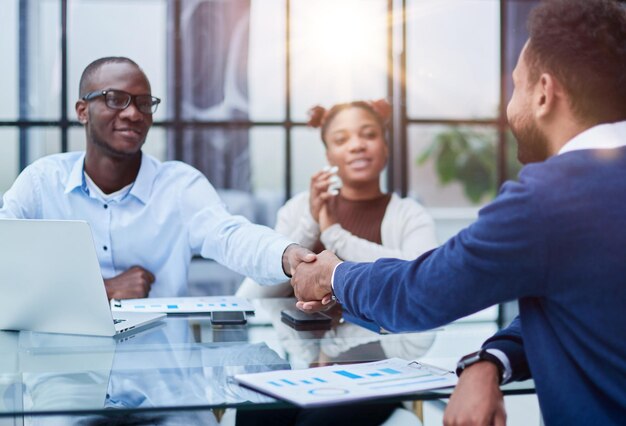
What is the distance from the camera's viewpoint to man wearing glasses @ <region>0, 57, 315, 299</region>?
251 cm

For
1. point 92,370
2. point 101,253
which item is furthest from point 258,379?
point 101,253

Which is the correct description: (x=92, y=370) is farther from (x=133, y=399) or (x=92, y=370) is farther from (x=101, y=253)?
(x=101, y=253)

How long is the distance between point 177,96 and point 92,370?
9.24ft

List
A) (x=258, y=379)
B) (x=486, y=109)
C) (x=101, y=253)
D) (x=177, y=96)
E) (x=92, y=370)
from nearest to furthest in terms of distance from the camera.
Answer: (x=258, y=379) < (x=92, y=370) < (x=101, y=253) < (x=177, y=96) < (x=486, y=109)

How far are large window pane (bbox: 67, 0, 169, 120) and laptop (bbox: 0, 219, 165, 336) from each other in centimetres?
240

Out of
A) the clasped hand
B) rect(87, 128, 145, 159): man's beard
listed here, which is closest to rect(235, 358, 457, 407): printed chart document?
the clasped hand

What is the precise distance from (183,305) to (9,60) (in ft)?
7.75

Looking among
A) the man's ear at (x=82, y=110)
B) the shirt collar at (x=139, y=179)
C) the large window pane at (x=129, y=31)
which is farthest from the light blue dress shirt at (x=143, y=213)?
the large window pane at (x=129, y=31)

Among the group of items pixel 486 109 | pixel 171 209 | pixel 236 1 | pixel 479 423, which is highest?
pixel 236 1

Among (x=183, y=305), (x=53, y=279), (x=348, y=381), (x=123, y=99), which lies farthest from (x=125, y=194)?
(x=348, y=381)

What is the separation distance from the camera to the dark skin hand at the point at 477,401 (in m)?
1.17

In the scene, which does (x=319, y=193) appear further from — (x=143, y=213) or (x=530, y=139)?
(x=530, y=139)

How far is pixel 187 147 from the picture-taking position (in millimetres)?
4109

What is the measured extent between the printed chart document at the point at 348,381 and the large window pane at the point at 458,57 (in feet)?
9.88
